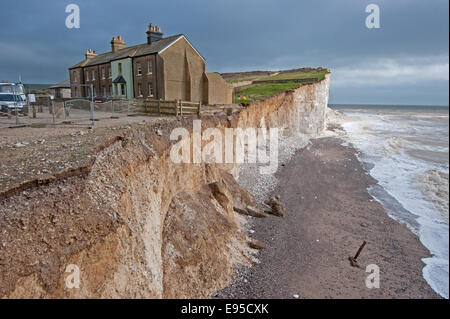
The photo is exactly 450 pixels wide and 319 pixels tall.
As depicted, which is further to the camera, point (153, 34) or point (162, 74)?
point (153, 34)

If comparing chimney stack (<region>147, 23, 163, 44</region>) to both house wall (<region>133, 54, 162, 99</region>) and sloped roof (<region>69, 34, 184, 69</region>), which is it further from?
house wall (<region>133, 54, 162, 99</region>)

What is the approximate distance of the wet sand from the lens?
31.7ft

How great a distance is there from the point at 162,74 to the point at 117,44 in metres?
14.0

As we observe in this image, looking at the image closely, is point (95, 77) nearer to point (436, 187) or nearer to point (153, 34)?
point (153, 34)

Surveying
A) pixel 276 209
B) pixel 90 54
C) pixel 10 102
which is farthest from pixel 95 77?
pixel 276 209

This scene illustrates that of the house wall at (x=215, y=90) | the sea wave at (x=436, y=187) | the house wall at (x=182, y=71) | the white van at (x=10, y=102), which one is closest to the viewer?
the sea wave at (x=436, y=187)

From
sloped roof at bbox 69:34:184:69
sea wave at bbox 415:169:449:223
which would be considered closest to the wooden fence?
sloped roof at bbox 69:34:184:69

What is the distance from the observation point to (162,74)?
2620cm

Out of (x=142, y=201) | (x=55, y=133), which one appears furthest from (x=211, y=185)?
(x=55, y=133)

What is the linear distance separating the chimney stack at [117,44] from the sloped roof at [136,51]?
0.84 metres

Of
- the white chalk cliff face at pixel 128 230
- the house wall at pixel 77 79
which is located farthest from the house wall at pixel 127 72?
the white chalk cliff face at pixel 128 230

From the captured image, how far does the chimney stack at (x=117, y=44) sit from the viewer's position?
34516 mm

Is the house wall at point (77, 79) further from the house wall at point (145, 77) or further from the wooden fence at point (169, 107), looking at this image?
the wooden fence at point (169, 107)

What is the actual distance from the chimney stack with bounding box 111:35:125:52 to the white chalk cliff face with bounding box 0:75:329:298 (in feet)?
93.9
